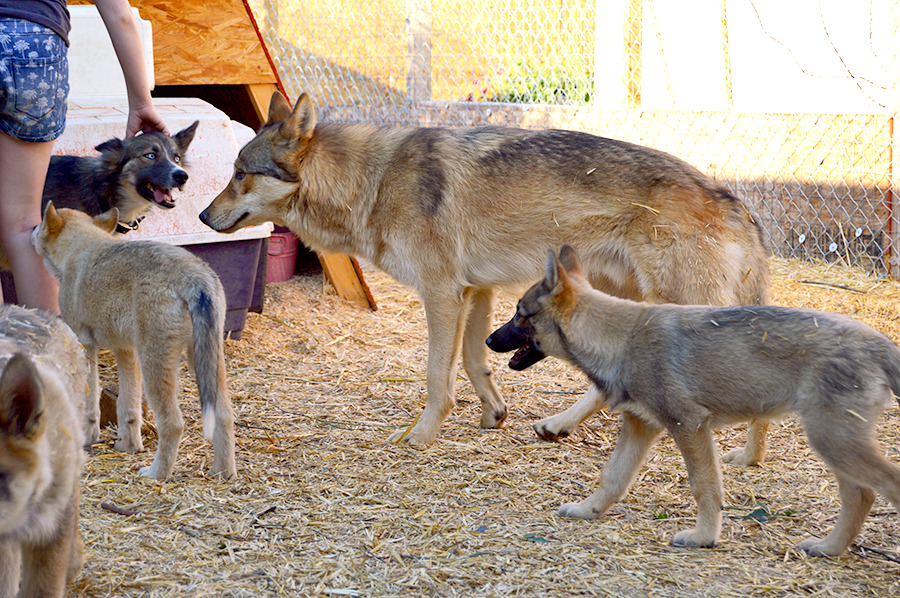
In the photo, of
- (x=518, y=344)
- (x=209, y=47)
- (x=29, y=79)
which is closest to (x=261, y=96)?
(x=209, y=47)

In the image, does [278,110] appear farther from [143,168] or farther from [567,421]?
[567,421]

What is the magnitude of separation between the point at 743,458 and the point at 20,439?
330cm

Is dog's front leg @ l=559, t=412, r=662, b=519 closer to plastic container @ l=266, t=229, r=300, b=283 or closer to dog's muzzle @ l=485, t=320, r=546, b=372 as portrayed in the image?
dog's muzzle @ l=485, t=320, r=546, b=372

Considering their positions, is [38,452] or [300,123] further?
[300,123]

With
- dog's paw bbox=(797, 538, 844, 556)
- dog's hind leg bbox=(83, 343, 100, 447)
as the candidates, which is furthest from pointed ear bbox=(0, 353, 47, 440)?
dog's paw bbox=(797, 538, 844, 556)

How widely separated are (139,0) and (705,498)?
17.7ft

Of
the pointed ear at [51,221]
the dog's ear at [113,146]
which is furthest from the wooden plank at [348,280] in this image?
the pointed ear at [51,221]

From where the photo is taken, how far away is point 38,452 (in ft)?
7.05

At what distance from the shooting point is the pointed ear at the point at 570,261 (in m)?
3.77

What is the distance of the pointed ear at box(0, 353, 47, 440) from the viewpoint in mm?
1973

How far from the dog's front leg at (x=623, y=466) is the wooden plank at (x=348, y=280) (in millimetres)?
4086

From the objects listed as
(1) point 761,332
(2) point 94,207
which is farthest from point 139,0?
(1) point 761,332

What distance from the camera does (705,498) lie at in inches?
127

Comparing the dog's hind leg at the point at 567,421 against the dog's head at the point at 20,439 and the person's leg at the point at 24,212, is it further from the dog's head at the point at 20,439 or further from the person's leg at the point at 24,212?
the dog's head at the point at 20,439
